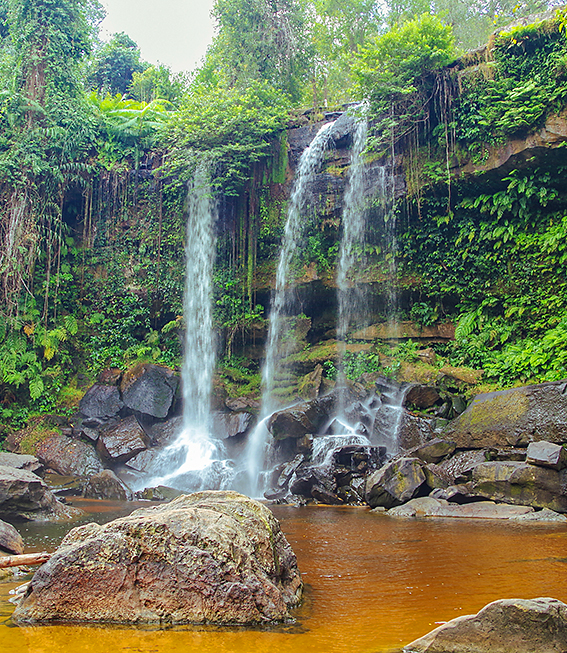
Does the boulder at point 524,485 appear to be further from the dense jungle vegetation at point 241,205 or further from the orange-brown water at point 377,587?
the dense jungle vegetation at point 241,205

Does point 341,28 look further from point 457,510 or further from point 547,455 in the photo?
point 457,510

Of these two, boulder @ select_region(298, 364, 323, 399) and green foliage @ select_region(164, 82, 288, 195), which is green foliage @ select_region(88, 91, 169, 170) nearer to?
green foliage @ select_region(164, 82, 288, 195)

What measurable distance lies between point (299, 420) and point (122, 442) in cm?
464

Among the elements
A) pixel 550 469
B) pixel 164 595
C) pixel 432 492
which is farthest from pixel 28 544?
pixel 550 469

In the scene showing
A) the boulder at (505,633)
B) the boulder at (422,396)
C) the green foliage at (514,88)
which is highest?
the green foliage at (514,88)

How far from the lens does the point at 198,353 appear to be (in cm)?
1580

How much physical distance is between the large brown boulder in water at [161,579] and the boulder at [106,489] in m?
6.74

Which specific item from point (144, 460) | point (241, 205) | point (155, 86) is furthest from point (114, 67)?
point (144, 460)

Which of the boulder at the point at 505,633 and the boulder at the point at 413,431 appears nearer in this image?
the boulder at the point at 505,633

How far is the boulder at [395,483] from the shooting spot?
7.71 m

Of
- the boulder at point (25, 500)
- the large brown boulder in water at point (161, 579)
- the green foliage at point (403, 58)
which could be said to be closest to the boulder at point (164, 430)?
the boulder at point (25, 500)

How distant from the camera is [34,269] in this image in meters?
15.2

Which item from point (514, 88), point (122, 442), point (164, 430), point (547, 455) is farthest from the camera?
point (164, 430)

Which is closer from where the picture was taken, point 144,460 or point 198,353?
point 144,460
